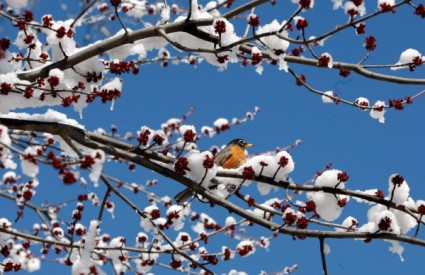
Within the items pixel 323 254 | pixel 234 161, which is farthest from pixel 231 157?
pixel 323 254

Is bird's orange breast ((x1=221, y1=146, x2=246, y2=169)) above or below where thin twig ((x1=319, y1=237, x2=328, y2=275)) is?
above

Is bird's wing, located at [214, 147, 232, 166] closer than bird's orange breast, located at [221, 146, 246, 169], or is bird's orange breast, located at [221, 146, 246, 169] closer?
bird's wing, located at [214, 147, 232, 166]

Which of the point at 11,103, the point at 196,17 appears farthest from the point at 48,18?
the point at 196,17

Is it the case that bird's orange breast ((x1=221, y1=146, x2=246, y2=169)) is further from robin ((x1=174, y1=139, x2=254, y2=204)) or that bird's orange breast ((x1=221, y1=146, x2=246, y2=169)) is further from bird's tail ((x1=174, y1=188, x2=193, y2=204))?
bird's tail ((x1=174, y1=188, x2=193, y2=204))

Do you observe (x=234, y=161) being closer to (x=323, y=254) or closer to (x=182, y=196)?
(x=182, y=196)

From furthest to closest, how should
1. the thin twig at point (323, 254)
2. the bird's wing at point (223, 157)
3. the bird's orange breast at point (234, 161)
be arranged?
the bird's orange breast at point (234, 161) → the bird's wing at point (223, 157) → the thin twig at point (323, 254)

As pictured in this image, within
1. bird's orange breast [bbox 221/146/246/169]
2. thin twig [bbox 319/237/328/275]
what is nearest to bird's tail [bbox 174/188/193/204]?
thin twig [bbox 319/237/328/275]

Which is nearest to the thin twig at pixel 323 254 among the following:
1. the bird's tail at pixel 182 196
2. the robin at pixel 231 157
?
the bird's tail at pixel 182 196

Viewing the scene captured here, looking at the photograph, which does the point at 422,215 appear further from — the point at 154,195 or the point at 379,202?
the point at 154,195

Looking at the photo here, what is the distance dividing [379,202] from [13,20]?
276cm

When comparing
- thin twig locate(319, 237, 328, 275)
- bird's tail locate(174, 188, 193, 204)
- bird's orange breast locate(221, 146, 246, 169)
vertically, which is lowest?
thin twig locate(319, 237, 328, 275)

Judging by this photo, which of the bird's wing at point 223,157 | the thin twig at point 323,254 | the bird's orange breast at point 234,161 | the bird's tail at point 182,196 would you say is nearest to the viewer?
the thin twig at point 323,254

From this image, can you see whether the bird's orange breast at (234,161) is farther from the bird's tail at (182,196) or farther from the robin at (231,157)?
the bird's tail at (182,196)

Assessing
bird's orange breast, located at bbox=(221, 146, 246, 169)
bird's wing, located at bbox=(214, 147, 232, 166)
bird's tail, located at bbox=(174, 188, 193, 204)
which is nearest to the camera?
bird's tail, located at bbox=(174, 188, 193, 204)
